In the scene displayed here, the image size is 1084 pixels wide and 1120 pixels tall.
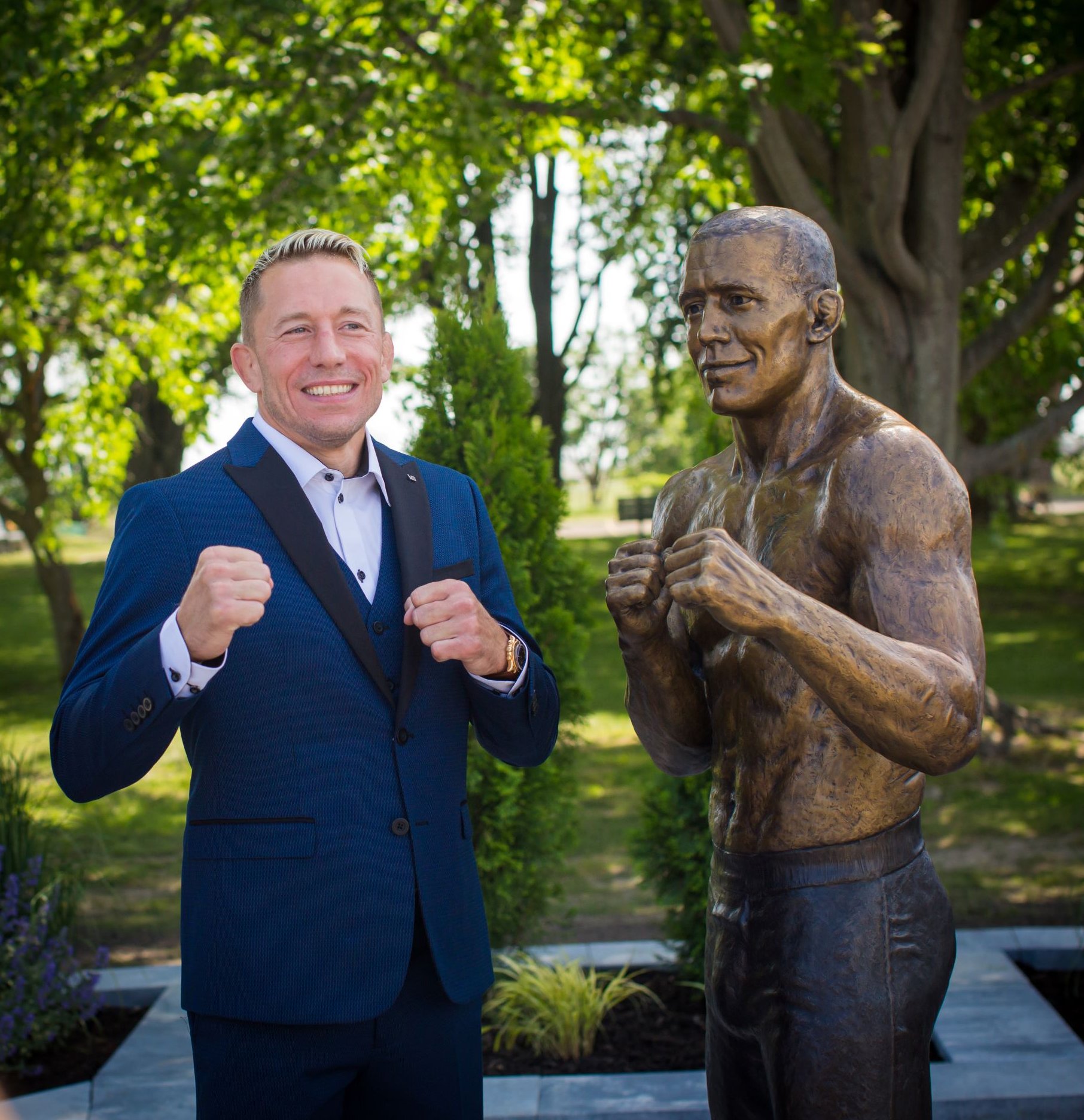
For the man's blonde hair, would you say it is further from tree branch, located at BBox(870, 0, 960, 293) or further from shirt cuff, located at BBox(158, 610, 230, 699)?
tree branch, located at BBox(870, 0, 960, 293)

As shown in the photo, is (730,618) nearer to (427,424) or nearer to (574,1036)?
(574,1036)

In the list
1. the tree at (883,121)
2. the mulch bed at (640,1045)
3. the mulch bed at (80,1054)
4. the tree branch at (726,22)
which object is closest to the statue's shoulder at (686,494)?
the mulch bed at (640,1045)

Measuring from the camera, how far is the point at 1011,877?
7.04m

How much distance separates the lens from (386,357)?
2.63 m

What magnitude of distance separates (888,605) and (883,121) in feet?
20.7

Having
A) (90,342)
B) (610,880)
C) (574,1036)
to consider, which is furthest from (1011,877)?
(90,342)

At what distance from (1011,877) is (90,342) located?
9626mm

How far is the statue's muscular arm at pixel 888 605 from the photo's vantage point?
1905 mm

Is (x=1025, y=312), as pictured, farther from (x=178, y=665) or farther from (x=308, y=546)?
(x=178, y=665)

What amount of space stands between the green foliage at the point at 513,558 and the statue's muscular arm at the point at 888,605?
3141 mm

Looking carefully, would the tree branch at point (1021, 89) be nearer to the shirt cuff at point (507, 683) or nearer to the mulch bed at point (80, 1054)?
the shirt cuff at point (507, 683)

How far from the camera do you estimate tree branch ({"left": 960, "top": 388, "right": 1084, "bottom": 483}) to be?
9.25m

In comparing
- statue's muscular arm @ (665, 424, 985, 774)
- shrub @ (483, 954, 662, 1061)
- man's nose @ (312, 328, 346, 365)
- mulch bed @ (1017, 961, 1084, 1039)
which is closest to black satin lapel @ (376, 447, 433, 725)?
man's nose @ (312, 328, 346, 365)

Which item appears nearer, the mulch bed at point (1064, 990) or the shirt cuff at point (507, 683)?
the shirt cuff at point (507, 683)
